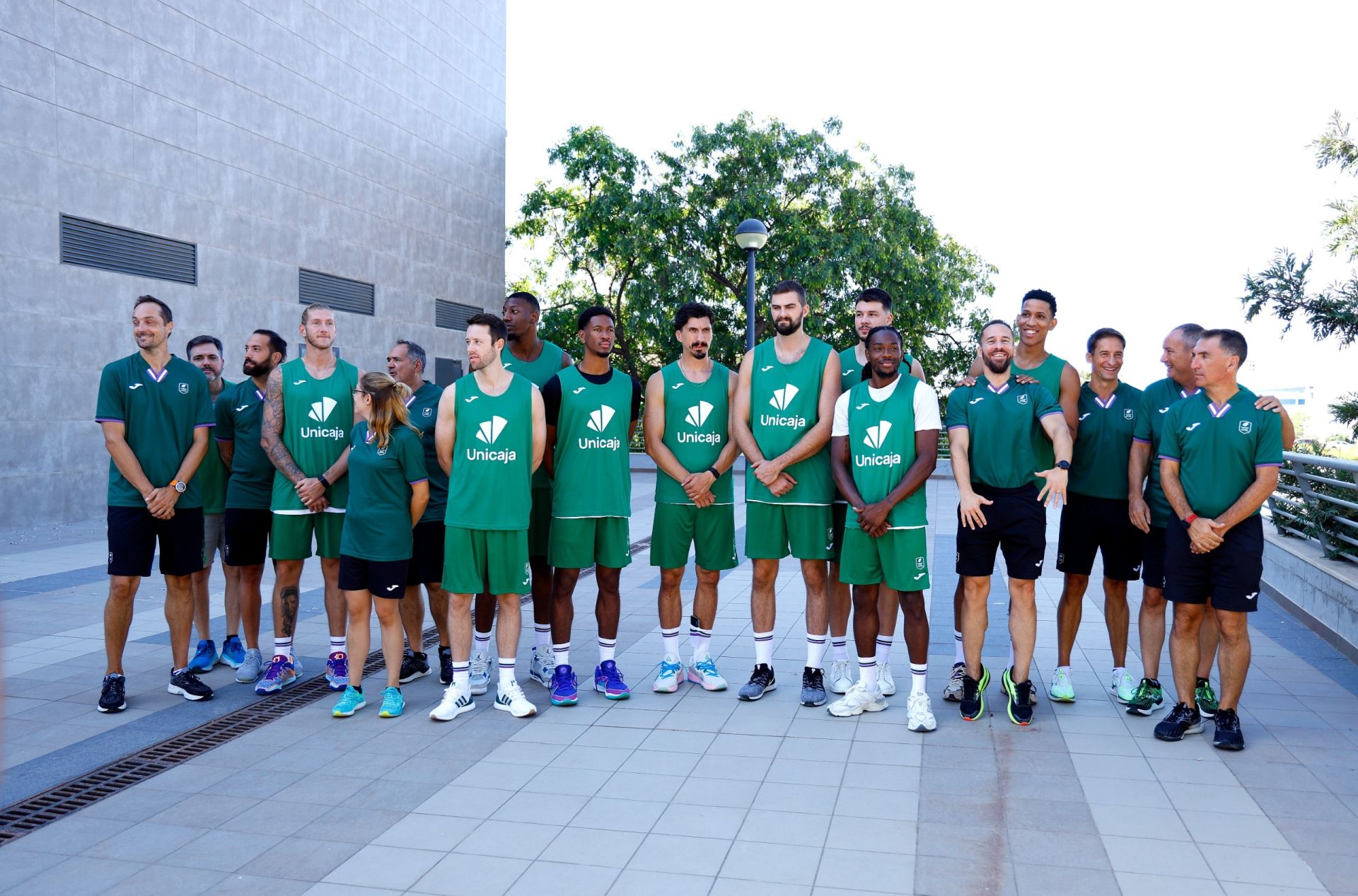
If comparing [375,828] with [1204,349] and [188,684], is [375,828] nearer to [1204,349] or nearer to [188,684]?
[188,684]

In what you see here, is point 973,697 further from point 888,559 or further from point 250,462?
point 250,462

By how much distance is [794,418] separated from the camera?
5.80m

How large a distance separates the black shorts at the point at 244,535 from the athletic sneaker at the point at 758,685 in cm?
288

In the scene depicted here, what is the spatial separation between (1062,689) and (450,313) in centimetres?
2094

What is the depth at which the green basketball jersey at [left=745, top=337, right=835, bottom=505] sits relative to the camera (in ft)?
19.0

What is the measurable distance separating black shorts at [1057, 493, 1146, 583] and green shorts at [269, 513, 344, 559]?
13.3 ft

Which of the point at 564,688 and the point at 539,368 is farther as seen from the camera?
the point at 539,368

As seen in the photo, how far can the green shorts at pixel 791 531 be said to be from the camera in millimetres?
5781

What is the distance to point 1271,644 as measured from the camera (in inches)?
286

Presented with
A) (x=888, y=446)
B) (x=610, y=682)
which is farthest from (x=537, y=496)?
(x=888, y=446)

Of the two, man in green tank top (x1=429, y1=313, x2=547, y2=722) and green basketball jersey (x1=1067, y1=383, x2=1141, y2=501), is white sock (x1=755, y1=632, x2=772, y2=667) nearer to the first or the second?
man in green tank top (x1=429, y1=313, x2=547, y2=722)

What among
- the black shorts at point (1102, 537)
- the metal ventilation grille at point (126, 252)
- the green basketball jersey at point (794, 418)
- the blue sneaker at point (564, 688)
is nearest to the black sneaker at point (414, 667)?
the blue sneaker at point (564, 688)

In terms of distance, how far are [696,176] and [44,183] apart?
15.4 m

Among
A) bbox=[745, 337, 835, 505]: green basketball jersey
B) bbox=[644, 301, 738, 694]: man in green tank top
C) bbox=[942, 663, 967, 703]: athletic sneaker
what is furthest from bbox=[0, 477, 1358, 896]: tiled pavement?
bbox=[745, 337, 835, 505]: green basketball jersey
